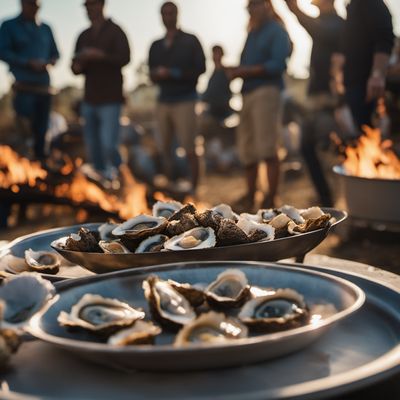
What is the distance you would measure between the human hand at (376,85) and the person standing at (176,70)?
245 cm

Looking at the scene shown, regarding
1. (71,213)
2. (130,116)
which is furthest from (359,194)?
(130,116)

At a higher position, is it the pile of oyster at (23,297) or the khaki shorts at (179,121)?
the pile of oyster at (23,297)

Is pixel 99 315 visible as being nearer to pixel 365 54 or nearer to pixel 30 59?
pixel 365 54

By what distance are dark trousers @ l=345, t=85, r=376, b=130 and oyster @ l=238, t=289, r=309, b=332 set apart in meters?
3.56

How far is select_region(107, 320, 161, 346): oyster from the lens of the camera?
3.15ft

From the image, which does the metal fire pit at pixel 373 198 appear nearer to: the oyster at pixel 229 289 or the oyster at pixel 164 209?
the oyster at pixel 164 209

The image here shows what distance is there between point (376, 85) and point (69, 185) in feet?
8.91

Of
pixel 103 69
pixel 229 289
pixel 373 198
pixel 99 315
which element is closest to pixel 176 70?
pixel 103 69

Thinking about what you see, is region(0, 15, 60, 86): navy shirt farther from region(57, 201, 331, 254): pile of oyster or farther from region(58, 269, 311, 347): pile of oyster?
Answer: region(58, 269, 311, 347): pile of oyster

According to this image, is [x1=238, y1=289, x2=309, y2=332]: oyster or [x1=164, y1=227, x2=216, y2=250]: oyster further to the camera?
[x1=164, y1=227, x2=216, y2=250]: oyster

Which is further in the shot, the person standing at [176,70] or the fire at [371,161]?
the person standing at [176,70]

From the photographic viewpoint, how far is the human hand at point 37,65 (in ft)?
19.9

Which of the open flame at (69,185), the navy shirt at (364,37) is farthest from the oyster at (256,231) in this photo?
the open flame at (69,185)

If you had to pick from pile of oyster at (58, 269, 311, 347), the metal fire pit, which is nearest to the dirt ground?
the metal fire pit
